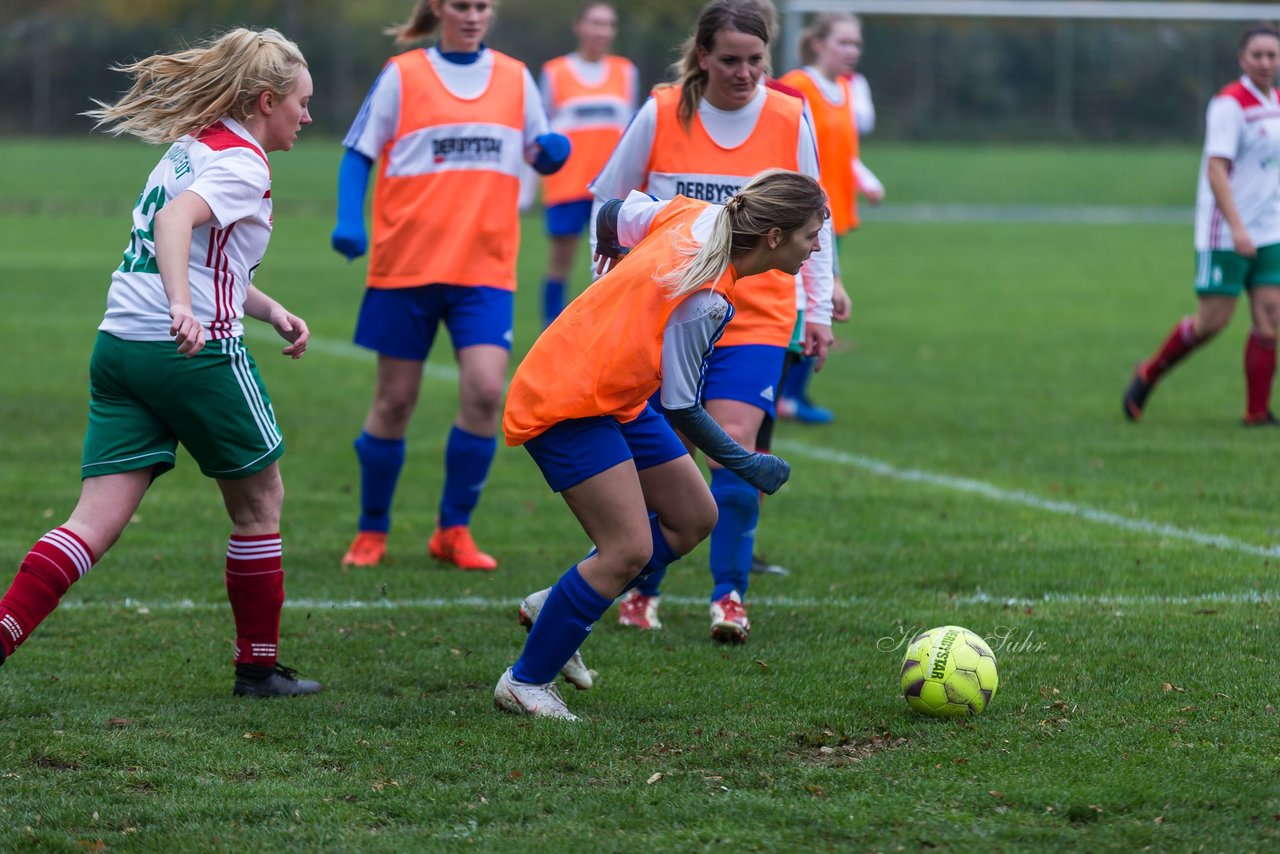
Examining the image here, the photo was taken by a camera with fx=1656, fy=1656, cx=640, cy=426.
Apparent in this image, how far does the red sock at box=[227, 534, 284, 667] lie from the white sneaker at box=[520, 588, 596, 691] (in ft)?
2.38

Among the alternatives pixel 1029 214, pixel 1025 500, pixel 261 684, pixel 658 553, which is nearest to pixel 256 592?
pixel 261 684

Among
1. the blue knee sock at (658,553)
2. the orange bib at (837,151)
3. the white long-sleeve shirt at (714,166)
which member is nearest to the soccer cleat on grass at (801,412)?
the orange bib at (837,151)

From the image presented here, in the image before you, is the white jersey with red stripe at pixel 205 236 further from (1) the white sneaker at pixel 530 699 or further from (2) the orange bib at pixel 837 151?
(2) the orange bib at pixel 837 151

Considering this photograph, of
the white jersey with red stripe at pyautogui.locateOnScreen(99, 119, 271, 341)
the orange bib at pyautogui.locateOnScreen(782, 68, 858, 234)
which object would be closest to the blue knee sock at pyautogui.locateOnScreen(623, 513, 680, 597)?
the white jersey with red stripe at pyautogui.locateOnScreen(99, 119, 271, 341)

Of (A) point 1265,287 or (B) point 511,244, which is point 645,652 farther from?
(A) point 1265,287

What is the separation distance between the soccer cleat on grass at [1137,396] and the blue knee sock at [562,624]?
6290 millimetres

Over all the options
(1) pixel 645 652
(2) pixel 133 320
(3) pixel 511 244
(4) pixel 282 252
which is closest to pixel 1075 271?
(4) pixel 282 252

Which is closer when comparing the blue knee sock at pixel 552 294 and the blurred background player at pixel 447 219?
the blurred background player at pixel 447 219

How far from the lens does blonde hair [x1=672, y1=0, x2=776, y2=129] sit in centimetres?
531

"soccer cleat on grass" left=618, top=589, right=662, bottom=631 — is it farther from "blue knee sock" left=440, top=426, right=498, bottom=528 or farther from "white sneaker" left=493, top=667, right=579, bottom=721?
"blue knee sock" left=440, top=426, right=498, bottom=528

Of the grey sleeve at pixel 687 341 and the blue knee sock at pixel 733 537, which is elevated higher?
the grey sleeve at pixel 687 341

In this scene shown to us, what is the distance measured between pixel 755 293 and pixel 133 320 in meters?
2.09

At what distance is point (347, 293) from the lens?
17.2 meters

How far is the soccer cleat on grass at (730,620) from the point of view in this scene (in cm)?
537
